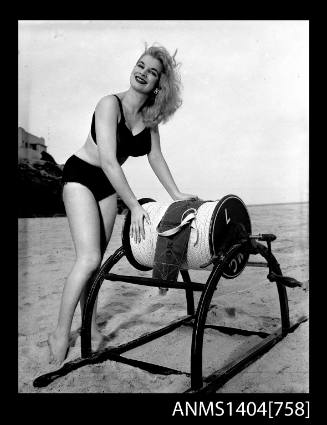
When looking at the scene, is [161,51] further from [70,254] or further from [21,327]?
[70,254]

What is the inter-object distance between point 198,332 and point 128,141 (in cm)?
113

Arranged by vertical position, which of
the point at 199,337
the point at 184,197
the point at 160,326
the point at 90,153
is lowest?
the point at 160,326

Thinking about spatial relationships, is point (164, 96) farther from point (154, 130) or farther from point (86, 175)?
point (86, 175)

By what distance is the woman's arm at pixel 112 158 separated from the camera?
2176 millimetres

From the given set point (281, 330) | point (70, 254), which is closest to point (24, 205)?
point (70, 254)

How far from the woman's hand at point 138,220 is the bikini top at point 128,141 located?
0.37 metres

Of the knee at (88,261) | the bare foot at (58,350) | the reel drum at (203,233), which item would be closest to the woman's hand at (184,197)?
the reel drum at (203,233)

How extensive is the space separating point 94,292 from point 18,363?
600 millimetres

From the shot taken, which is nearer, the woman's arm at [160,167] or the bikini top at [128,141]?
the bikini top at [128,141]

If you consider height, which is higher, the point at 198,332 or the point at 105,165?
the point at 105,165

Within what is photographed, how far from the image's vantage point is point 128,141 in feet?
7.80

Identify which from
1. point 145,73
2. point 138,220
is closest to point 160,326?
point 138,220

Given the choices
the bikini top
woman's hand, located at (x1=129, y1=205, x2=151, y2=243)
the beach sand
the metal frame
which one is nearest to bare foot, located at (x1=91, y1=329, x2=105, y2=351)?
the beach sand

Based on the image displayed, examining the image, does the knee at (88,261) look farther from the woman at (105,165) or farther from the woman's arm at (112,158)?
the woman's arm at (112,158)
